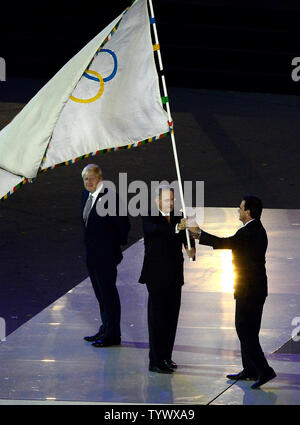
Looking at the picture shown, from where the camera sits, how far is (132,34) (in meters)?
10.1

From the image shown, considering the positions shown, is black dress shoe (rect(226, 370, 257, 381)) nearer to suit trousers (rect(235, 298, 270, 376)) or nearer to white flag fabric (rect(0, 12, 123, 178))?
suit trousers (rect(235, 298, 270, 376))

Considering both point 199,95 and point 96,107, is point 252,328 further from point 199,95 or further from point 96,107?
point 199,95

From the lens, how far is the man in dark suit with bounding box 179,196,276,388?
9812mm

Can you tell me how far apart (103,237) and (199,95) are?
39.8ft

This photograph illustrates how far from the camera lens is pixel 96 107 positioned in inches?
396

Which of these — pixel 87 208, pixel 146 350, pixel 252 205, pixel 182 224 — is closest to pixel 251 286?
pixel 252 205

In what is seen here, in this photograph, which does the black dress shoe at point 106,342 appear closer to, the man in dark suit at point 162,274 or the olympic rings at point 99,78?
the man in dark suit at point 162,274

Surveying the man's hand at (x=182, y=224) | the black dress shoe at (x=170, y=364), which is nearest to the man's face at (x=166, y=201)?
the man's hand at (x=182, y=224)

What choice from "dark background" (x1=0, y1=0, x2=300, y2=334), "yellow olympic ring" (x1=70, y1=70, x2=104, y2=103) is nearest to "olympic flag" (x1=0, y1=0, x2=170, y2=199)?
"yellow olympic ring" (x1=70, y1=70, x2=104, y2=103)

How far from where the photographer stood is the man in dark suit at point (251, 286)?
32.2 ft

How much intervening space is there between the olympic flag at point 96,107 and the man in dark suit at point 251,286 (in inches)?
43.9
